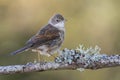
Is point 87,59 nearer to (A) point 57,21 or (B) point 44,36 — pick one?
(B) point 44,36

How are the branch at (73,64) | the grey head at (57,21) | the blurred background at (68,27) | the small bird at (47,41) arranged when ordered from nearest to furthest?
1. the branch at (73,64)
2. the small bird at (47,41)
3. the grey head at (57,21)
4. the blurred background at (68,27)

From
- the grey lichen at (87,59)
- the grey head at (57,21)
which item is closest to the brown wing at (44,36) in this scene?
the grey head at (57,21)

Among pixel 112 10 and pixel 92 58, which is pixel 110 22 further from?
pixel 92 58

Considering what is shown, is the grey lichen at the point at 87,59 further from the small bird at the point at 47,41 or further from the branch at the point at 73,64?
the small bird at the point at 47,41

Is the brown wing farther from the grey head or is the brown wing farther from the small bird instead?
the grey head

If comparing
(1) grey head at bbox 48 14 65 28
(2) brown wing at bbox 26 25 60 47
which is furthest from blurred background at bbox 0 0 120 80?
(2) brown wing at bbox 26 25 60 47

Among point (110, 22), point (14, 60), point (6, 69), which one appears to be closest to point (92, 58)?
point (6, 69)

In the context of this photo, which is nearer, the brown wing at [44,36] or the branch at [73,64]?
the branch at [73,64]
